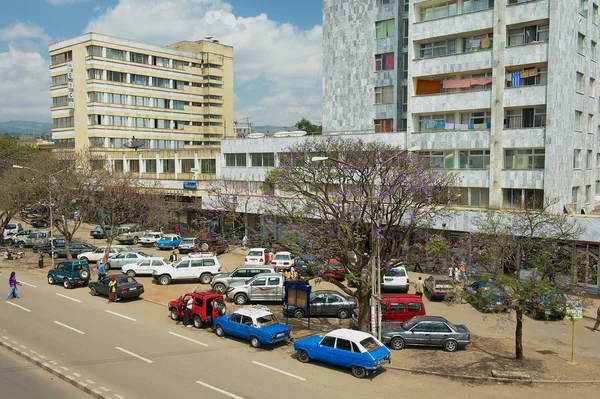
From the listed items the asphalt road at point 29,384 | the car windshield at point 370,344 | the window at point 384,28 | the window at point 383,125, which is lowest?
the asphalt road at point 29,384

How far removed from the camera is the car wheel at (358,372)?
682 inches

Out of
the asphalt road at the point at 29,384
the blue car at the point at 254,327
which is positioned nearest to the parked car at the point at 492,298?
the blue car at the point at 254,327

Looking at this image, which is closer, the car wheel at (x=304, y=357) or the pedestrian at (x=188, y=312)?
the car wheel at (x=304, y=357)

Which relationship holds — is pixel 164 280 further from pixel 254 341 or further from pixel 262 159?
pixel 262 159

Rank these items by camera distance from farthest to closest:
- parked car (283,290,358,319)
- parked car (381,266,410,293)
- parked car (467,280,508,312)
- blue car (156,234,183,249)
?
blue car (156,234,183,249), parked car (381,266,410,293), parked car (283,290,358,319), parked car (467,280,508,312)

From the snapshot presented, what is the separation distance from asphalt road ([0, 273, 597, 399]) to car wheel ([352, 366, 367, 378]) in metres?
0.20

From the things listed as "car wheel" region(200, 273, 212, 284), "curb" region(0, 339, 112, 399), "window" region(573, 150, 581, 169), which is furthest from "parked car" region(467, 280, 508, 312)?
"window" region(573, 150, 581, 169)

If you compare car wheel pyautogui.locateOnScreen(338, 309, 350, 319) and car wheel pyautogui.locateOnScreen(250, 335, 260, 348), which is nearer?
car wheel pyautogui.locateOnScreen(250, 335, 260, 348)

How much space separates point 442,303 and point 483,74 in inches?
632

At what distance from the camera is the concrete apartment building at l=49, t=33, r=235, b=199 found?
2438 inches

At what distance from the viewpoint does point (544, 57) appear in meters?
31.6

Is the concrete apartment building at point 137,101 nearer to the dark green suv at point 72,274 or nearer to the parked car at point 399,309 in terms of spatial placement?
the dark green suv at point 72,274

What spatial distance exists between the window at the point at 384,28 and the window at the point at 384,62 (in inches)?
59.7

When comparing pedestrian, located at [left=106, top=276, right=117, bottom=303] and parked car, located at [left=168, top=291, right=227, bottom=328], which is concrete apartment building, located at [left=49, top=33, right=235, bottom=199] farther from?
parked car, located at [left=168, top=291, right=227, bottom=328]
